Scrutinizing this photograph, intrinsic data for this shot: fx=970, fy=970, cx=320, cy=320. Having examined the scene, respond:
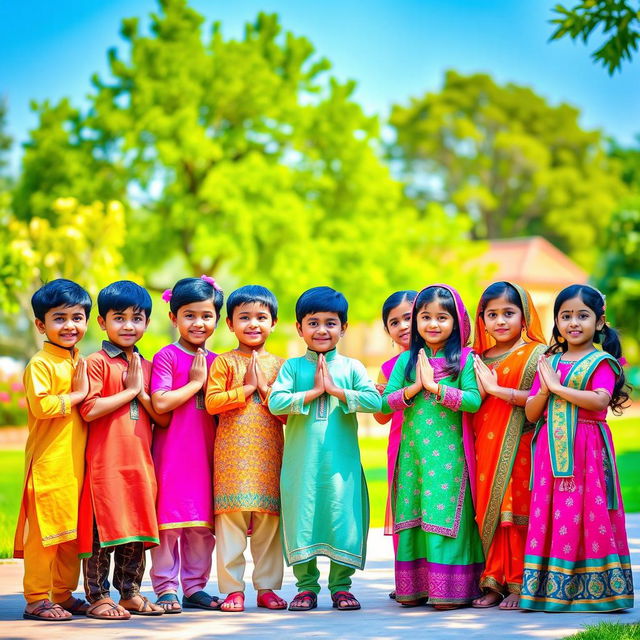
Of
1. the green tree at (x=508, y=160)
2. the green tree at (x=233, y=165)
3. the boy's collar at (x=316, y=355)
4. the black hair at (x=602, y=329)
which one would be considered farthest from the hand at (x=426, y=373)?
the green tree at (x=508, y=160)

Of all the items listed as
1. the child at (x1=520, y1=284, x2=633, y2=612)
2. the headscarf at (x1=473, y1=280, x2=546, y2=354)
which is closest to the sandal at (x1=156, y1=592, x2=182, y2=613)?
the child at (x1=520, y1=284, x2=633, y2=612)

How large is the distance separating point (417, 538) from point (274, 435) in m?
1.00

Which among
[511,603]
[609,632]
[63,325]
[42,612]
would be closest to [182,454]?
[63,325]

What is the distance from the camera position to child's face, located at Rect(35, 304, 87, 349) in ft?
18.1

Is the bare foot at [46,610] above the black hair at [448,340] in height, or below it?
below

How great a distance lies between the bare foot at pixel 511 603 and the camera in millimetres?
5227

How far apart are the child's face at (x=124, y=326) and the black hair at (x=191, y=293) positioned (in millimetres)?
225

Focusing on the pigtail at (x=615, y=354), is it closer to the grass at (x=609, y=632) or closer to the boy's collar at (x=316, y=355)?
the grass at (x=609, y=632)

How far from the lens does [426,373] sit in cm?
546

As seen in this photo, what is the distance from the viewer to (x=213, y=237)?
22359 millimetres

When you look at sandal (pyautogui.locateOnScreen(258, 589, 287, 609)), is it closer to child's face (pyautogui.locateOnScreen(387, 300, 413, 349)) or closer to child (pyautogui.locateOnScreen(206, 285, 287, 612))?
child (pyautogui.locateOnScreen(206, 285, 287, 612))

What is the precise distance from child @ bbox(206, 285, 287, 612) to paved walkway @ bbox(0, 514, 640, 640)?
22 centimetres

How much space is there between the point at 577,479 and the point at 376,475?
953 centimetres

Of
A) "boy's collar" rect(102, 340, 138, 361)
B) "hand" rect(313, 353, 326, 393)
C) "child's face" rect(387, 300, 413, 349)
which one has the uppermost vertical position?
"child's face" rect(387, 300, 413, 349)
